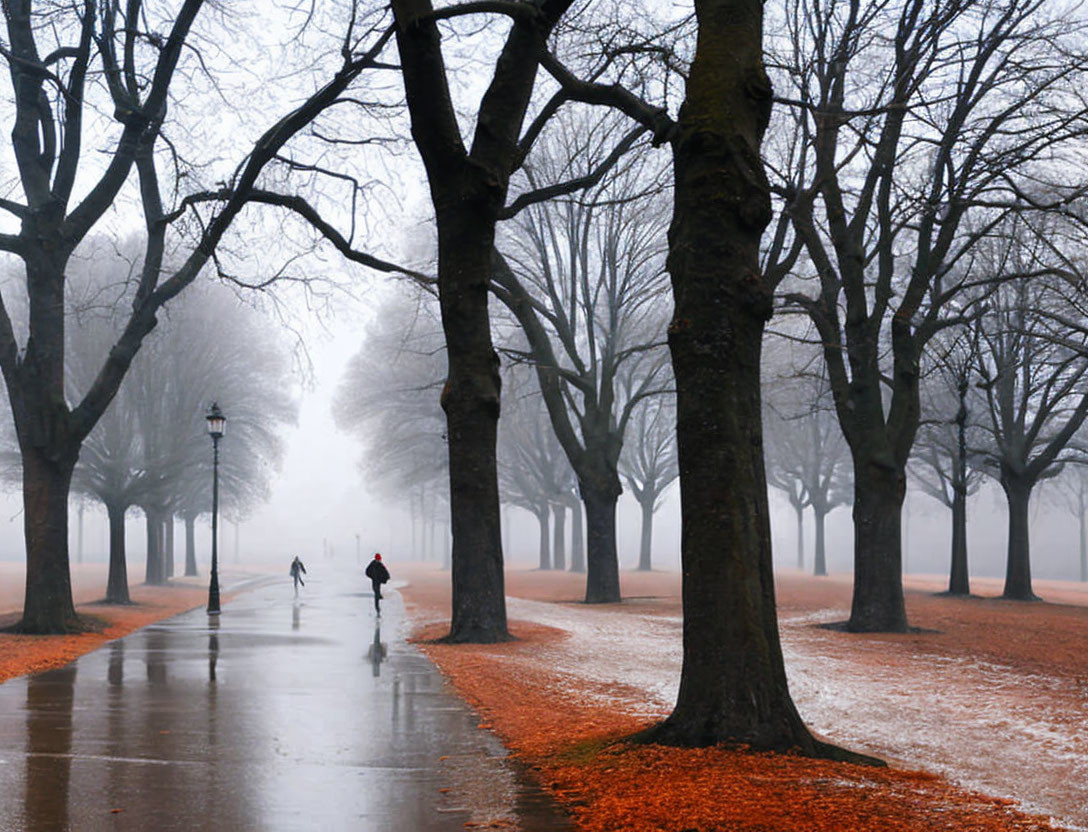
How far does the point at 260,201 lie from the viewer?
18516 millimetres

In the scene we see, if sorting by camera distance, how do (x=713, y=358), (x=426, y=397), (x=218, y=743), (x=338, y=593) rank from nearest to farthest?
(x=713, y=358) < (x=218, y=743) < (x=338, y=593) < (x=426, y=397)

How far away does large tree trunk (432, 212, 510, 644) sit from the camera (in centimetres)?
1427

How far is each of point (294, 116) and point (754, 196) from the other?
41.1 ft

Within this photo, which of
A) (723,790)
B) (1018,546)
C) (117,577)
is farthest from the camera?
(1018,546)

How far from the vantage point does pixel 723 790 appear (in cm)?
565

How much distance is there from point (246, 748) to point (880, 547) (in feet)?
49.0

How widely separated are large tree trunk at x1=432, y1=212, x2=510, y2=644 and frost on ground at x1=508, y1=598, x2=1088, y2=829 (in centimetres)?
136

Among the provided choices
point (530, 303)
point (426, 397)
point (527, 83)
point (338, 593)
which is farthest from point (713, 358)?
point (426, 397)

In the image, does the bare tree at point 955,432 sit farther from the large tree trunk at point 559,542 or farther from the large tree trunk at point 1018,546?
the large tree trunk at point 559,542

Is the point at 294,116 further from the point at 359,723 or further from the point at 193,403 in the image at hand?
A: the point at 193,403

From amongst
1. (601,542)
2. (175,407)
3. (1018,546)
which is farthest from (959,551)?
(175,407)

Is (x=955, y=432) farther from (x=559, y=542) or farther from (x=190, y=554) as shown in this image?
(x=190, y=554)

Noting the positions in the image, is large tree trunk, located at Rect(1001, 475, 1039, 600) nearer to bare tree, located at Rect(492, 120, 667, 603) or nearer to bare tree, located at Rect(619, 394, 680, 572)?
bare tree, located at Rect(492, 120, 667, 603)

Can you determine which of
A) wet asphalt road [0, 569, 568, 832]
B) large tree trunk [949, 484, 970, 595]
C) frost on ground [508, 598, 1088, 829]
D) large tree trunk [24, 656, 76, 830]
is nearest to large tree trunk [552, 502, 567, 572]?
large tree trunk [949, 484, 970, 595]
